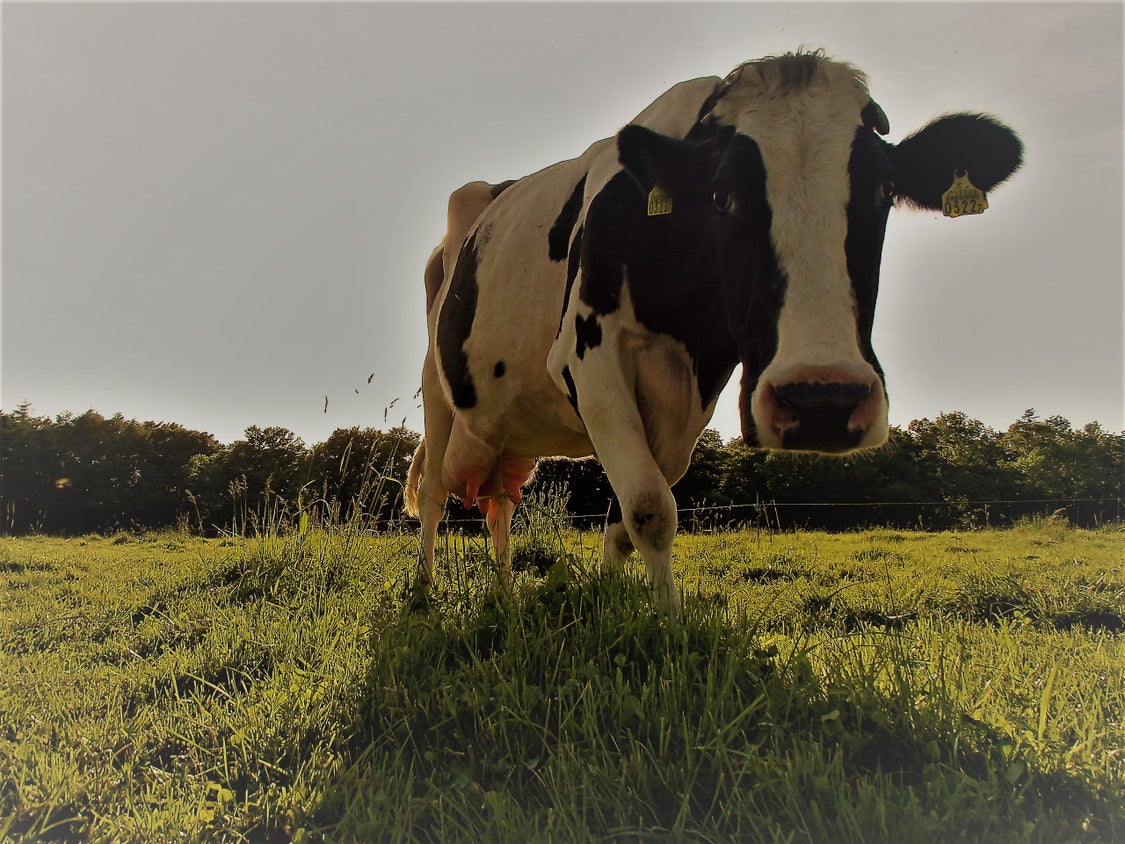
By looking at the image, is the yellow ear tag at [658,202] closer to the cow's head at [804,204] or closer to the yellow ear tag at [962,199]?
the cow's head at [804,204]

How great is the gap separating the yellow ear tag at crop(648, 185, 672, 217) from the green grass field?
1.58 meters

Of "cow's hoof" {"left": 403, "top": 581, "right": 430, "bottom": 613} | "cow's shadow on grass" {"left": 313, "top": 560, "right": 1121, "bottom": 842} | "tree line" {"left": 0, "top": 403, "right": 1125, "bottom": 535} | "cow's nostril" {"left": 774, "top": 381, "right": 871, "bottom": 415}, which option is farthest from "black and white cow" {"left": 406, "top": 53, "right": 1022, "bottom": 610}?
"tree line" {"left": 0, "top": 403, "right": 1125, "bottom": 535}

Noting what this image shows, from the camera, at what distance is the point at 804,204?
280 centimetres

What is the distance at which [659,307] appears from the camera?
3.45m

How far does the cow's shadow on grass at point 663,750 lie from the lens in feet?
5.78

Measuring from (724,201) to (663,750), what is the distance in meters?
2.10

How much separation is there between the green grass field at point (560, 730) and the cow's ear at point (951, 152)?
2081 millimetres

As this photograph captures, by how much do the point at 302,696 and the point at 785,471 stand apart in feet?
75.2

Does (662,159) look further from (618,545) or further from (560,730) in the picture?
(560,730)

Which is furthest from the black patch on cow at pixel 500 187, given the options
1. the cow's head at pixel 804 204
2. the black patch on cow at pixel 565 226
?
the cow's head at pixel 804 204

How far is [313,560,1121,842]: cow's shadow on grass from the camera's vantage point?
5.78 feet

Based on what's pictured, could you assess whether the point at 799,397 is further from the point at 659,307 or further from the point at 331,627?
the point at 331,627

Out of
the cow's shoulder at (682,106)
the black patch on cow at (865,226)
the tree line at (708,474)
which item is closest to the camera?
the black patch on cow at (865,226)

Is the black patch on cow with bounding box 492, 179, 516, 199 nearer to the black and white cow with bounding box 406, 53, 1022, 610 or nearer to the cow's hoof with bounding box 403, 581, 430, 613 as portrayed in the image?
the black and white cow with bounding box 406, 53, 1022, 610
